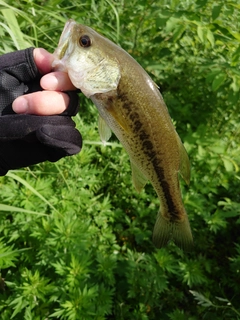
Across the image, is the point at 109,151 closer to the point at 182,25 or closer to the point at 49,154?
the point at 182,25

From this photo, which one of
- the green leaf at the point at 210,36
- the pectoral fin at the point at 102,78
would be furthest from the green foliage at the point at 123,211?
the pectoral fin at the point at 102,78

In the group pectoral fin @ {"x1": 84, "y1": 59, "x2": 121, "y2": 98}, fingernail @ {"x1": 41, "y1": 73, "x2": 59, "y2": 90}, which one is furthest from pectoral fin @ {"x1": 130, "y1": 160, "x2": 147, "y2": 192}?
fingernail @ {"x1": 41, "y1": 73, "x2": 59, "y2": 90}

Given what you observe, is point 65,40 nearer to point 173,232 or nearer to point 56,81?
point 56,81

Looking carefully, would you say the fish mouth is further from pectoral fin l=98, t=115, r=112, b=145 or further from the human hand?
pectoral fin l=98, t=115, r=112, b=145

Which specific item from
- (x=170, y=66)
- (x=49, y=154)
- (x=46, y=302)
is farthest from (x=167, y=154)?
(x=170, y=66)

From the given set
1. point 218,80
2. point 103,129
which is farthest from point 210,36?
point 103,129
